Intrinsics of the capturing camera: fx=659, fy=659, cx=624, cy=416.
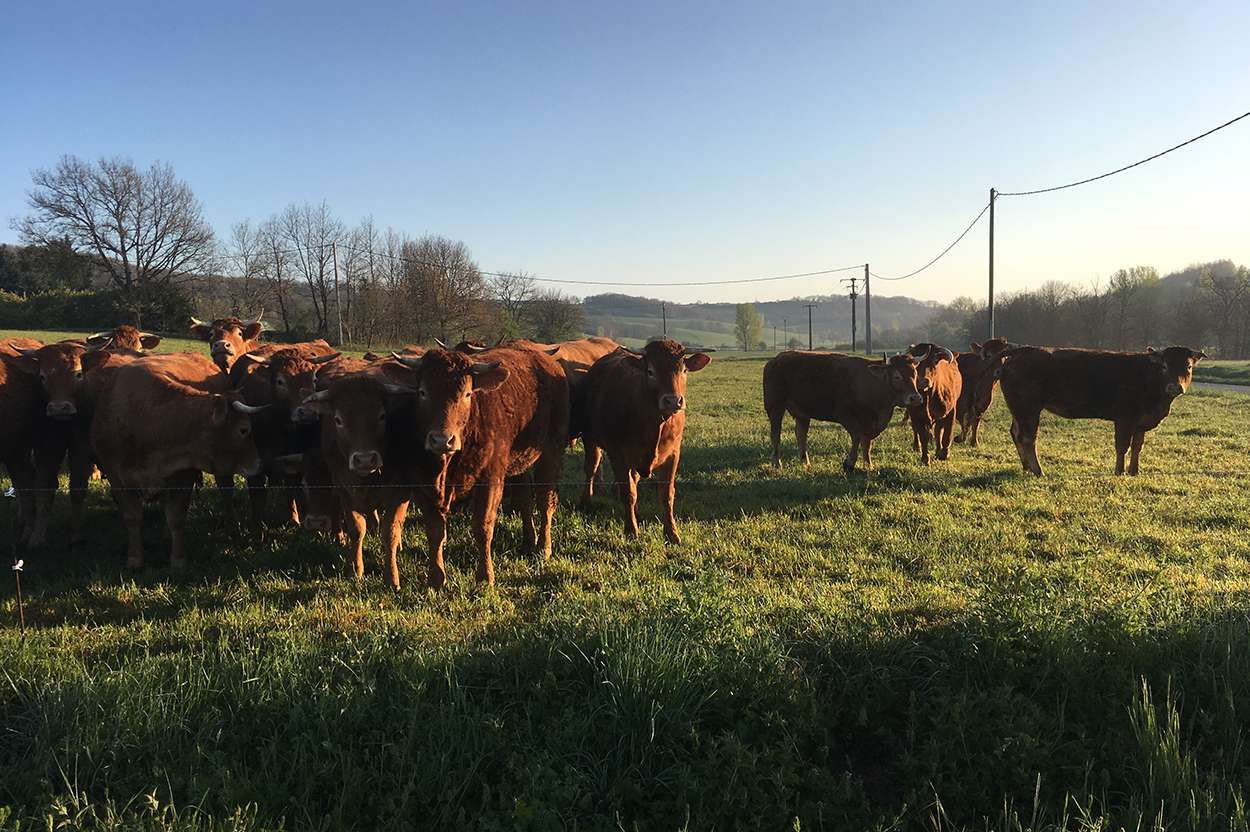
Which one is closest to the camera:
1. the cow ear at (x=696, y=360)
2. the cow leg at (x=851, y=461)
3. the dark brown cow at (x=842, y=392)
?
the cow ear at (x=696, y=360)

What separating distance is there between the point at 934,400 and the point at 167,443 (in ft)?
37.8

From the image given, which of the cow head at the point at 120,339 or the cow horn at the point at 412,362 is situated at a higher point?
the cow head at the point at 120,339

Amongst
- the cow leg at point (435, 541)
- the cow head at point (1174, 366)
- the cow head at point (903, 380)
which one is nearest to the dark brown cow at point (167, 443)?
the cow leg at point (435, 541)

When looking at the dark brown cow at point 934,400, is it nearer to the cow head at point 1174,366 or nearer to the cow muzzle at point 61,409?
the cow head at point 1174,366

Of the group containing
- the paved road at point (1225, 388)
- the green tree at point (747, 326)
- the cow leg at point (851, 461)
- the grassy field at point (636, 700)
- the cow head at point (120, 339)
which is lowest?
the grassy field at point (636, 700)

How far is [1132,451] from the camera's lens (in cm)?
1077

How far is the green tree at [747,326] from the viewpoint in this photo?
11962 cm

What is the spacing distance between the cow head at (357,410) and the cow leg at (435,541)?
0.61 meters

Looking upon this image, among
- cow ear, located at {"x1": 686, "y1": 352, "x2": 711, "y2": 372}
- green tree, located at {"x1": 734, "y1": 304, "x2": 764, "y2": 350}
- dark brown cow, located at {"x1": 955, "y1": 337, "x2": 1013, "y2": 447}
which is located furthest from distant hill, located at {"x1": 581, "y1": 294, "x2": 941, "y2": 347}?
cow ear, located at {"x1": 686, "y1": 352, "x2": 711, "y2": 372}

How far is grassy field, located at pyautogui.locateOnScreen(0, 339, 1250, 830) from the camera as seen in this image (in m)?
3.22

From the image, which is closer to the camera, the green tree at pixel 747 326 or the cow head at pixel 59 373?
the cow head at pixel 59 373

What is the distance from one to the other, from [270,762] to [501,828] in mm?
1275

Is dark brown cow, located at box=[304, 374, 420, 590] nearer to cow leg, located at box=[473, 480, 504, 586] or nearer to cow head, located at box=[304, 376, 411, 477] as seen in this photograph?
cow head, located at box=[304, 376, 411, 477]

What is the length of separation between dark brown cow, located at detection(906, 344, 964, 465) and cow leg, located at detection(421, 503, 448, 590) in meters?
8.56
